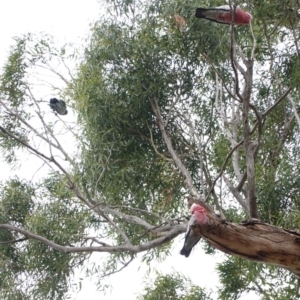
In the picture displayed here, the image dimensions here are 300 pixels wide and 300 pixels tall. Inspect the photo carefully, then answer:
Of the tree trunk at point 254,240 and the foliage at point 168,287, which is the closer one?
the tree trunk at point 254,240

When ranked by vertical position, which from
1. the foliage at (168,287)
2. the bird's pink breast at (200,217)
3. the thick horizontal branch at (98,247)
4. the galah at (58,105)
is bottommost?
the bird's pink breast at (200,217)

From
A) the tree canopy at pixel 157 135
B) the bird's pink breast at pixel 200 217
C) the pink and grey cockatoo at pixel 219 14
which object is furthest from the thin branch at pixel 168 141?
the bird's pink breast at pixel 200 217

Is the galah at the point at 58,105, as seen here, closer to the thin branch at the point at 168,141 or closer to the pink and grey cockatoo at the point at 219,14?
the thin branch at the point at 168,141

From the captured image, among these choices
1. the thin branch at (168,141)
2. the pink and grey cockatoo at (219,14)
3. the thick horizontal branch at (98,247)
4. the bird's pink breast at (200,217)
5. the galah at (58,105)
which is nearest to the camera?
the bird's pink breast at (200,217)

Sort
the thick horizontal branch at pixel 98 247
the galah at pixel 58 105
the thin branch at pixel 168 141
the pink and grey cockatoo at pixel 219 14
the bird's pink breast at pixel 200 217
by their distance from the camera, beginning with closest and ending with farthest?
1. the bird's pink breast at pixel 200 217
2. the pink and grey cockatoo at pixel 219 14
3. the thick horizontal branch at pixel 98 247
4. the thin branch at pixel 168 141
5. the galah at pixel 58 105

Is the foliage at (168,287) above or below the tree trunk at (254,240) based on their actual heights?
above

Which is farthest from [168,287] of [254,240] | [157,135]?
[254,240]

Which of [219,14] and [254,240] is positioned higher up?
[219,14]

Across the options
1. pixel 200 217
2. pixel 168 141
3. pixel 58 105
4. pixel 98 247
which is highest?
pixel 58 105

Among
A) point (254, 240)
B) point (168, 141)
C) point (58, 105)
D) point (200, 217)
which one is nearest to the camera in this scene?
point (200, 217)

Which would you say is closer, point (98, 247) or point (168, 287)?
point (98, 247)

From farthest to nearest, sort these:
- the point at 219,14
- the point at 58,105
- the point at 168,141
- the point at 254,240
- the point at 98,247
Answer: the point at 58,105 → the point at 168,141 → the point at 98,247 → the point at 219,14 → the point at 254,240

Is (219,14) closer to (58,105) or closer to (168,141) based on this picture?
(168,141)

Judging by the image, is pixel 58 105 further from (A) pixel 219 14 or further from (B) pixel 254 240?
(B) pixel 254 240
